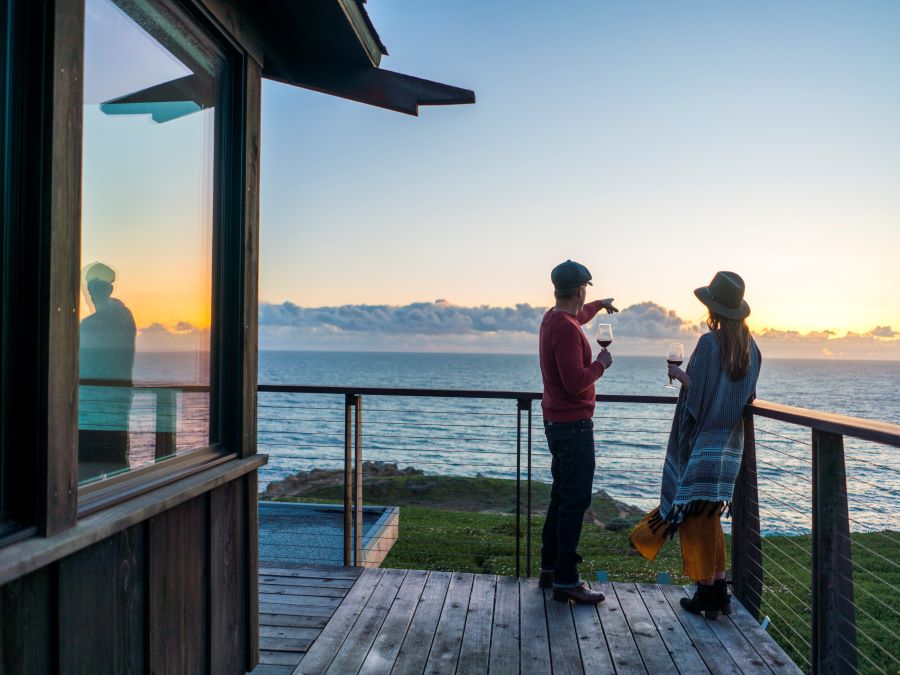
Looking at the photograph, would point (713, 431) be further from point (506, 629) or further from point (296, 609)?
point (296, 609)

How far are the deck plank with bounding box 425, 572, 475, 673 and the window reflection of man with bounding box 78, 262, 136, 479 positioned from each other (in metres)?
1.41

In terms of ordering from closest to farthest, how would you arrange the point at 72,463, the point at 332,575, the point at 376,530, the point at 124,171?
the point at 72,463 < the point at 124,171 < the point at 332,575 < the point at 376,530

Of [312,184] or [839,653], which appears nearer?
[839,653]

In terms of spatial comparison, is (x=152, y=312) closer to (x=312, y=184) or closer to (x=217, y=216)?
(x=217, y=216)

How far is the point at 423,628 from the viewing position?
2.78 metres

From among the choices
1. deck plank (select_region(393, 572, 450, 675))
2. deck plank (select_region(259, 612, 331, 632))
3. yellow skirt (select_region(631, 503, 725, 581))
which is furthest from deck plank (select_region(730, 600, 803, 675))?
deck plank (select_region(259, 612, 331, 632))

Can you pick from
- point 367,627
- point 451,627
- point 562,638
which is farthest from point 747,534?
point 367,627

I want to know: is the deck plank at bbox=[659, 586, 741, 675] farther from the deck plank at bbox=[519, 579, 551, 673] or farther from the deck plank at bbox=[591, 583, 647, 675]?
the deck plank at bbox=[519, 579, 551, 673]

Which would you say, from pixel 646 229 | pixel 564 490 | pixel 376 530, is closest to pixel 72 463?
pixel 564 490

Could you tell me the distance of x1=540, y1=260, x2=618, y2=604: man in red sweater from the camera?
2953mm

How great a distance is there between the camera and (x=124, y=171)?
5.51ft

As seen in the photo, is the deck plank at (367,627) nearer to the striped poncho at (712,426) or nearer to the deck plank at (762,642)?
the striped poncho at (712,426)

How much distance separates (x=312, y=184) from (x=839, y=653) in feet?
70.9

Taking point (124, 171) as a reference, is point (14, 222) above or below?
below
